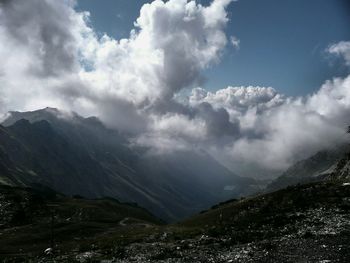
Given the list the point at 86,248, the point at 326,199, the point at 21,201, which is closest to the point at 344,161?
the point at 326,199

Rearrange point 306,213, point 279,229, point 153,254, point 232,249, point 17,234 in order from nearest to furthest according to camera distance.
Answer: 1. point 232,249
2. point 153,254
3. point 279,229
4. point 306,213
5. point 17,234

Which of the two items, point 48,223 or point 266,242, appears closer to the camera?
point 266,242

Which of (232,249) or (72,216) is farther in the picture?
(72,216)

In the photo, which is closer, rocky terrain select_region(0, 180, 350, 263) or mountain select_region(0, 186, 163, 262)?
rocky terrain select_region(0, 180, 350, 263)

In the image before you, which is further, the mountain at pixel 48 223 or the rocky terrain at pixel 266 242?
the mountain at pixel 48 223

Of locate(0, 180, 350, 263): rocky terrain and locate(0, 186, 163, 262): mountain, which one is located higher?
locate(0, 186, 163, 262): mountain

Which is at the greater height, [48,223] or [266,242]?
[48,223]

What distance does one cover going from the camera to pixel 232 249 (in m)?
44.8

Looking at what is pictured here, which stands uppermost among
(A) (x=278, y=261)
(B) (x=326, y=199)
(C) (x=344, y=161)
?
(C) (x=344, y=161)

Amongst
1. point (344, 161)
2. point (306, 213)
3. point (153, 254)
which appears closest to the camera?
point (153, 254)

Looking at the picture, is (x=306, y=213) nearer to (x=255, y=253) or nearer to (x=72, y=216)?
(x=255, y=253)

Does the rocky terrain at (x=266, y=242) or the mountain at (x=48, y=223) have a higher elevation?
the mountain at (x=48, y=223)

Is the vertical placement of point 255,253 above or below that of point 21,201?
below

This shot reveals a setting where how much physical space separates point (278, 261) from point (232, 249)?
8.48 meters
